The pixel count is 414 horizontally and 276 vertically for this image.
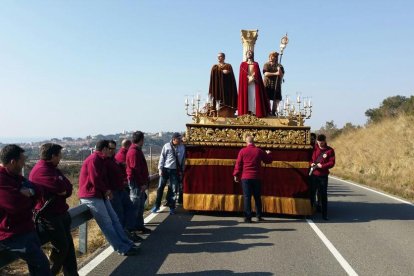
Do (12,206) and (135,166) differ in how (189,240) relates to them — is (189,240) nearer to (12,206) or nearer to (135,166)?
(135,166)

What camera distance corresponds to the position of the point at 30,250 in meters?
4.70

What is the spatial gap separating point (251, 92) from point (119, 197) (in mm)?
5253

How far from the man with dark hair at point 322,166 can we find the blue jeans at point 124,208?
180 inches

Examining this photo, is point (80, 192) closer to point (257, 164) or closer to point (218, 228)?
point (218, 228)

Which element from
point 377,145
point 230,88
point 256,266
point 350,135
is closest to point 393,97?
point 350,135

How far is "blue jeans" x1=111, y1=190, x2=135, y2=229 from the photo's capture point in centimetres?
798

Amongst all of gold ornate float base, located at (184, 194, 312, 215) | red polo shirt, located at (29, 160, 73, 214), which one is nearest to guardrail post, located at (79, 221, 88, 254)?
red polo shirt, located at (29, 160, 73, 214)

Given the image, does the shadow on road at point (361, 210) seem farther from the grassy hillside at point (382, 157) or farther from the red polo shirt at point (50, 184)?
the red polo shirt at point (50, 184)

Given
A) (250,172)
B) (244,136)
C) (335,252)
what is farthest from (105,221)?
(244,136)

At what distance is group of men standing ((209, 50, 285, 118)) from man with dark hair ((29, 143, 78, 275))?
280 inches

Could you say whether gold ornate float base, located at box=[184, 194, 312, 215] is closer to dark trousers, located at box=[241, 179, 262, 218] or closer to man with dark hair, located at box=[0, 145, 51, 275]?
dark trousers, located at box=[241, 179, 262, 218]

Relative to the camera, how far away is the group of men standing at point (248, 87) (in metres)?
12.0

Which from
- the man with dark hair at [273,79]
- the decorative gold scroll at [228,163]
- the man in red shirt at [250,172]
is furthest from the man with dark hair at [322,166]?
the man with dark hair at [273,79]

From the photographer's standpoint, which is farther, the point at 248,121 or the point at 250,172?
the point at 248,121
